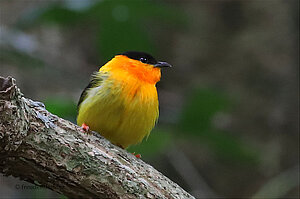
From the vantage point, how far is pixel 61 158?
2584 mm

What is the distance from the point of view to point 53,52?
6.68 m

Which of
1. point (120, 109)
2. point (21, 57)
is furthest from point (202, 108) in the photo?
point (21, 57)

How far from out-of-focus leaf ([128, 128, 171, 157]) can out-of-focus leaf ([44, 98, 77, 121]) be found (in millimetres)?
637

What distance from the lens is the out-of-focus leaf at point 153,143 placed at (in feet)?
13.3

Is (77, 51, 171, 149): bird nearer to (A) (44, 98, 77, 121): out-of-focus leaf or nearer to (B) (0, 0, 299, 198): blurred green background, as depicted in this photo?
(A) (44, 98, 77, 121): out-of-focus leaf

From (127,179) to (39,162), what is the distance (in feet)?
1.88

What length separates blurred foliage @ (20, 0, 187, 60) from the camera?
4.32 metres

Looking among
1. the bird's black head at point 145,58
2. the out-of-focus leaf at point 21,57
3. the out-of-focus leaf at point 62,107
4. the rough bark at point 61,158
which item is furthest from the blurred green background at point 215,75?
the rough bark at point 61,158

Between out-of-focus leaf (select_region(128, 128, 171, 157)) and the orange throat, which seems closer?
the orange throat

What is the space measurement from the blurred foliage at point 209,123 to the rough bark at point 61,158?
4.67ft

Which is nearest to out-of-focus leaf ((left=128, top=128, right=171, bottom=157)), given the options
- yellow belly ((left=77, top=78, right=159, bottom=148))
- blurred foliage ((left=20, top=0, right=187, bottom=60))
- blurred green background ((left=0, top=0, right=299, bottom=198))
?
yellow belly ((left=77, top=78, right=159, bottom=148))

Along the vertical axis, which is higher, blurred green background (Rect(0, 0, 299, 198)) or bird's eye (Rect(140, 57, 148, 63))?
bird's eye (Rect(140, 57, 148, 63))

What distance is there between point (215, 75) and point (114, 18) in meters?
2.79

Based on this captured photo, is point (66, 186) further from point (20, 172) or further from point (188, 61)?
point (188, 61)
